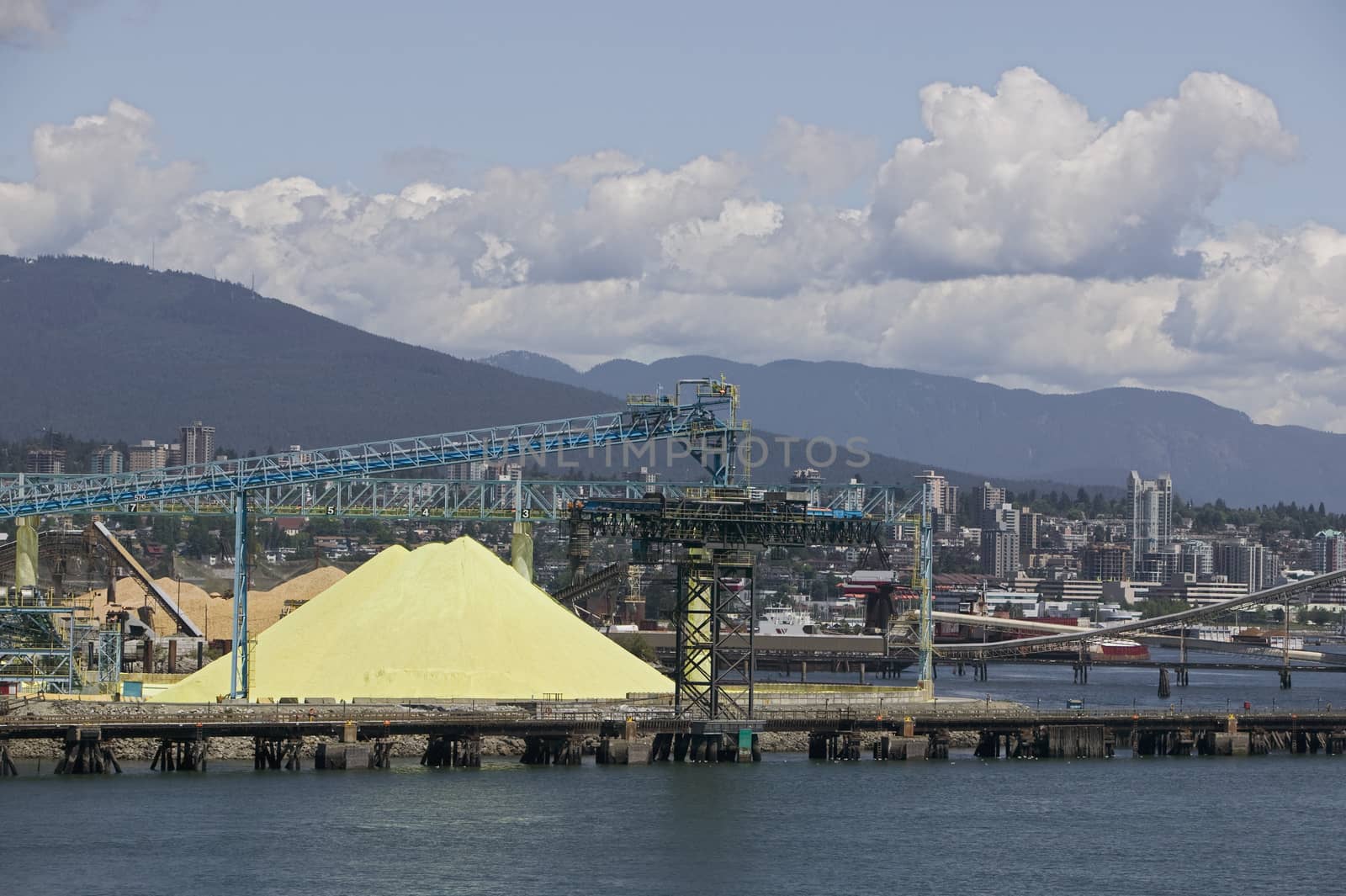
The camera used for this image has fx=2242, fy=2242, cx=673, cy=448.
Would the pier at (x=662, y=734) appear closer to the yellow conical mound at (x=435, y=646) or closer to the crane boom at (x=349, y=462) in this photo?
the yellow conical mound at (x=435, y=646)

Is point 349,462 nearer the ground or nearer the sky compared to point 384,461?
nearer the ground

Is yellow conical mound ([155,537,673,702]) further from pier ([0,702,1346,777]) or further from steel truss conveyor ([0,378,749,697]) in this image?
pier ([0,702,1346,777])

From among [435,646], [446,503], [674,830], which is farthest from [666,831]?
[446,503]

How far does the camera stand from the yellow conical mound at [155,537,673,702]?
92.8 m

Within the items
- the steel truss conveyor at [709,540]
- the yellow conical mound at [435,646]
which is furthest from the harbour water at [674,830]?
the yellow conical mound at [435,646]

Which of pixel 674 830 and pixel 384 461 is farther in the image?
pixel 384 461

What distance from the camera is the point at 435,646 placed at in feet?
311

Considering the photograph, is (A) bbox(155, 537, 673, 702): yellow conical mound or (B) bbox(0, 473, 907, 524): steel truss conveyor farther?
(B) bbox(0, 473, 907, 524): steel truss conveyor

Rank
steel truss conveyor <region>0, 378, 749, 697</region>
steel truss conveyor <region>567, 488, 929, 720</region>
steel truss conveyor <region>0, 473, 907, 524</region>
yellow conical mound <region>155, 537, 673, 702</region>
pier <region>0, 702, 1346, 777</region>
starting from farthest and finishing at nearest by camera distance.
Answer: steel truss conveyor <region>0, 473, 907, 524</region>, steel truss conveyor <region>0, 378, 749, 697</region>, yellow conical mound <region>155, 537, 673, 702</region>, steel truss conveyor <region>567, 488, 929, 720</region>, pier <region>0, 702, 1346, 777</region>

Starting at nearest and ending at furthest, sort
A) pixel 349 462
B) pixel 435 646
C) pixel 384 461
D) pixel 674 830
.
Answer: pixel 674 830 → pixel 435 646 → pixel 349 462 → pixel 384 461

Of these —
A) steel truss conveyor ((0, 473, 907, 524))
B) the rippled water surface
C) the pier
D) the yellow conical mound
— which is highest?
steel truss conveyor ((0, 473, 907, 524))

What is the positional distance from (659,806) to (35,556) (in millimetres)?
50213

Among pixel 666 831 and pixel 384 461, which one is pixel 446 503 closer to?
pixel 384 461

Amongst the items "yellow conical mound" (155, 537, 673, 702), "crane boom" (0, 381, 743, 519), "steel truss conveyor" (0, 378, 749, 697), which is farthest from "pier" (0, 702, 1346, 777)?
"crane boom" (0, 381, 743, 519)
